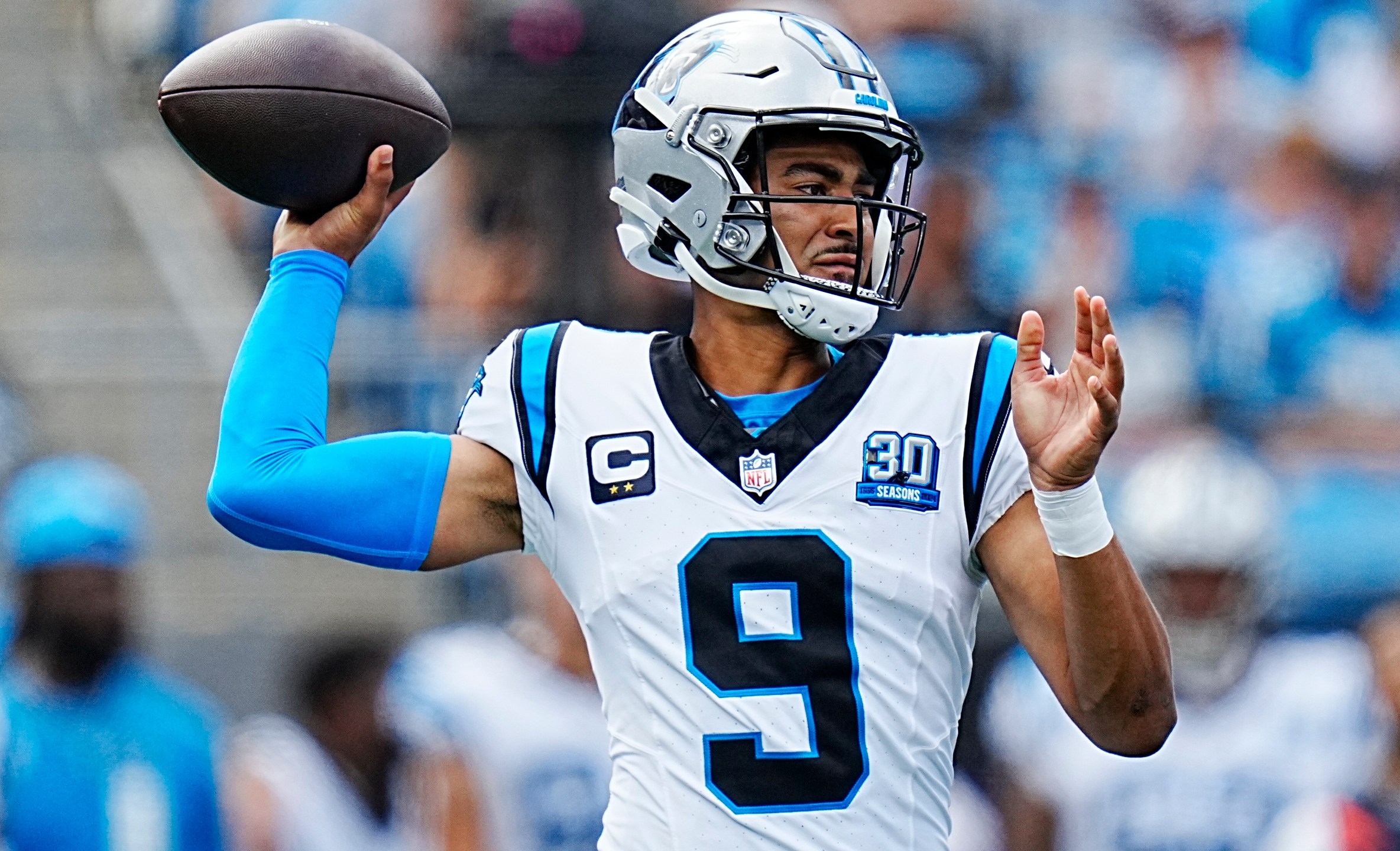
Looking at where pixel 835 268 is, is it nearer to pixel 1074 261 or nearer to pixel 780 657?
pixel 780 657

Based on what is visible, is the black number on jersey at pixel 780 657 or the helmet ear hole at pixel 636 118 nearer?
the black number on jersey at pixel 780 657

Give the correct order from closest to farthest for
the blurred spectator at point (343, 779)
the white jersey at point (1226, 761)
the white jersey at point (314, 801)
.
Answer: the white jersey at point (1226, 761), the blurred spectator at point (343, 779), the white jersey at point (314, 801)

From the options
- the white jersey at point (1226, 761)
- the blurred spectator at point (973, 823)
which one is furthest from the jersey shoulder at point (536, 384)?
the blurred spectator at point (973, 823)

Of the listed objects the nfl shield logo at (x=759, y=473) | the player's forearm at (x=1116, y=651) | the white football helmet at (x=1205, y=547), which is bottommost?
the white football helmet at (x=1205, y=547)

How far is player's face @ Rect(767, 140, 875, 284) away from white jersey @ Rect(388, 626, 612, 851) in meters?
2.66

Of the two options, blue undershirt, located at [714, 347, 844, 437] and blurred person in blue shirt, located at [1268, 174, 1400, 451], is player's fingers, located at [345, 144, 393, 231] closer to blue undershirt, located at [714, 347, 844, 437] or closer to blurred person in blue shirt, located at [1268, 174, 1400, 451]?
blue undershirt, located at [714, 347, 844, 437]

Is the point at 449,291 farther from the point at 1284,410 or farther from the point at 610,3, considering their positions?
the point at 1284,410

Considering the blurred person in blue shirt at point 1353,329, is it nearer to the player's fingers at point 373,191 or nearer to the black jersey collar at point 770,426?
the black jersey collar at point 770,426

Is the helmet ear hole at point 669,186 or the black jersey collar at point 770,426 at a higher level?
the helmet ear hole at point 669,186

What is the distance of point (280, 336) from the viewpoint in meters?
2.80

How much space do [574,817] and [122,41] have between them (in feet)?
15.6

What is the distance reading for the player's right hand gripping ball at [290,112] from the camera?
9.29 ft

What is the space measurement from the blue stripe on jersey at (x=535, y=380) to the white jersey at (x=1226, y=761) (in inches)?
104

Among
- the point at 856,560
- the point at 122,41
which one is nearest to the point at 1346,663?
the point at 856,560
